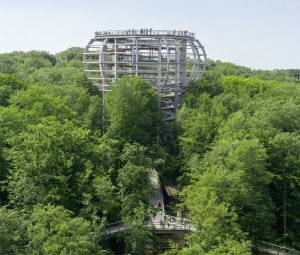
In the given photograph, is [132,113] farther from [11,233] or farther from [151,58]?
[11,233]

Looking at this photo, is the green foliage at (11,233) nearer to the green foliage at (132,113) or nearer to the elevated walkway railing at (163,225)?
the elevated walkway railing at (163,225)

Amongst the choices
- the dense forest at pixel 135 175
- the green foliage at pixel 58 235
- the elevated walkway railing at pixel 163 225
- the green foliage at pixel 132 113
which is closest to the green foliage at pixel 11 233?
the dense forest at pixel 135 175

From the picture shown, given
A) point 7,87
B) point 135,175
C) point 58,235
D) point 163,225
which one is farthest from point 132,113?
point 58,235

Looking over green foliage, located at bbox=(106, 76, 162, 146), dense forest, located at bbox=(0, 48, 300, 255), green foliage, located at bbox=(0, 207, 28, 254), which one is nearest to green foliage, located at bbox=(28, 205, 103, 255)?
dense forest, located at bbox=(0, 48, 300, 255)

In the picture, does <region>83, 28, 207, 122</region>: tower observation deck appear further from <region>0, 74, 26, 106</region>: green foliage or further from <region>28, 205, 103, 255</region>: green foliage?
<region>28, 205, 103, 255</region>: green foliage

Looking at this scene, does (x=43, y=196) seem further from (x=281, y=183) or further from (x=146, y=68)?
(x=146, y=68)

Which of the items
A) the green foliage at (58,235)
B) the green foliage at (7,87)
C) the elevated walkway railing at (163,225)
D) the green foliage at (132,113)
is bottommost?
the elevated walkway railing at (163,225)
